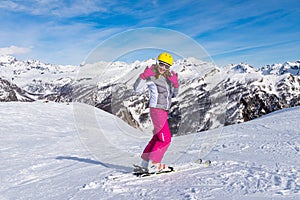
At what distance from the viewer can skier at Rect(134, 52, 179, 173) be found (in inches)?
279

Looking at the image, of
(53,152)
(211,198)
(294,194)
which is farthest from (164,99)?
(53,152)

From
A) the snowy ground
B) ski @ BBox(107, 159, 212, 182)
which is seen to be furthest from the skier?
the snowy ground

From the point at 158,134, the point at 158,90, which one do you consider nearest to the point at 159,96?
the point at 158,90

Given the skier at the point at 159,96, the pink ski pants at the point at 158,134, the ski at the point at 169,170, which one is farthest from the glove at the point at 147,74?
the ski at the point at 169,170

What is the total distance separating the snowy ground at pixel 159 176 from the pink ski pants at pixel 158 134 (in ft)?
1.98

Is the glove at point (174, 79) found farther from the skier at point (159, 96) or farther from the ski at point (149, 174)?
the ski at point (149, 174)

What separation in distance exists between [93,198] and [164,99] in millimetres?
2877

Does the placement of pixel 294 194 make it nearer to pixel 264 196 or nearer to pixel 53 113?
pixel 264 196

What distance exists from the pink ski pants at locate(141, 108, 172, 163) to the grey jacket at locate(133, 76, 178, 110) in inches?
6.4

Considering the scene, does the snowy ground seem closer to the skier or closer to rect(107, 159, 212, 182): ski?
rect(107, 159, 212, 182): ski

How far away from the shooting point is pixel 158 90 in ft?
23.7

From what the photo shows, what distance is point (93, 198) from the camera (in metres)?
5.99

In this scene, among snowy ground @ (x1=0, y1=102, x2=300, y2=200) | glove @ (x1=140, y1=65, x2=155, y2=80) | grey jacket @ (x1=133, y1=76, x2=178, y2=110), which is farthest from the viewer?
grey jacket @ (x1=133, y1=76, x2=178, y2=110)

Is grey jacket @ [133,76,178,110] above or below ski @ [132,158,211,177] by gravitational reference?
above
